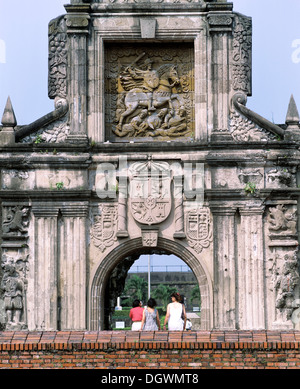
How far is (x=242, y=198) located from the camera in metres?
24.0

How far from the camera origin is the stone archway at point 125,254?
23812 mm

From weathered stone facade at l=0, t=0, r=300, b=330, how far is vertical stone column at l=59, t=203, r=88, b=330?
0.02 metres

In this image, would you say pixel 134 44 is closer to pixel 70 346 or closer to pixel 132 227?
pixel 132 227

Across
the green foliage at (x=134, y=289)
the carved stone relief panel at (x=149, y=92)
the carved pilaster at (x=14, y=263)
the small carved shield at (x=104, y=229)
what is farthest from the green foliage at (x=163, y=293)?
the carved pilaster at (x=14, y=263)

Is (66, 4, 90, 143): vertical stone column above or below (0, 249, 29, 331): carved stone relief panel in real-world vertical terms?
above

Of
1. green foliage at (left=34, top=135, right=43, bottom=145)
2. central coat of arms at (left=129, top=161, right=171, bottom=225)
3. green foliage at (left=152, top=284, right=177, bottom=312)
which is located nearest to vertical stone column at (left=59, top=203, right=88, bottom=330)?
central coat of arms at (left=129, top=161, right=171, bottom=225)

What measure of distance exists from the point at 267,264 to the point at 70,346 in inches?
318

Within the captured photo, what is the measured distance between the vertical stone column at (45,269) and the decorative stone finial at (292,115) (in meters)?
5.22

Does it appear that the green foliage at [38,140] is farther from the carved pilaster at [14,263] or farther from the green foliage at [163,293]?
the green foliage at [163,293]

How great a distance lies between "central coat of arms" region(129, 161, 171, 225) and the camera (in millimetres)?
24031

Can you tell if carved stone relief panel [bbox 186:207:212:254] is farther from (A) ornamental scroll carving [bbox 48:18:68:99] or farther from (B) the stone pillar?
(A) ornamental scroll carving [bbox 48:18:68:99]
